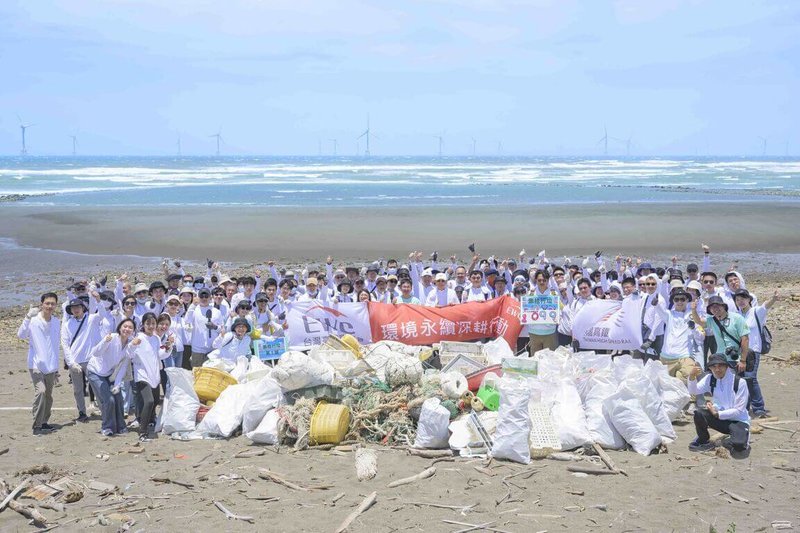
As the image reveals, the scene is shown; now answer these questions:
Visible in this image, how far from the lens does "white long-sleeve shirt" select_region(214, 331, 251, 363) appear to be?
31.8 ft

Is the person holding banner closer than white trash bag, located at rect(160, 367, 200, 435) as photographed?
No

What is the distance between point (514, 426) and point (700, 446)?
2088mm

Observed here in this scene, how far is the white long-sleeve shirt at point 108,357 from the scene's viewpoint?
28.9 ft

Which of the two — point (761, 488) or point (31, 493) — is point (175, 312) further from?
point (761, 488)

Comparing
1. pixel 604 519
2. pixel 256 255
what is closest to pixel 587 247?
pixel 256 255

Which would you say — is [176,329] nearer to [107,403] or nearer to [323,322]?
[107,403]

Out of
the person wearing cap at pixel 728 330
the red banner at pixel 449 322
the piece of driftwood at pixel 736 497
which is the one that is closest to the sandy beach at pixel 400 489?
the piece of driftwood at pixel 736 497

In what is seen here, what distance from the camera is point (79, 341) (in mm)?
9406

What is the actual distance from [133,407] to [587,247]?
18656 millimetres

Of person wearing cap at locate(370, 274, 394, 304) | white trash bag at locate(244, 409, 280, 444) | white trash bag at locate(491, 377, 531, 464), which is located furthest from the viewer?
person wearing cap at locate(370, 274, 394, 304)

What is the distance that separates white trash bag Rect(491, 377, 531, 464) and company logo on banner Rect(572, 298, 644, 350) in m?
2.75

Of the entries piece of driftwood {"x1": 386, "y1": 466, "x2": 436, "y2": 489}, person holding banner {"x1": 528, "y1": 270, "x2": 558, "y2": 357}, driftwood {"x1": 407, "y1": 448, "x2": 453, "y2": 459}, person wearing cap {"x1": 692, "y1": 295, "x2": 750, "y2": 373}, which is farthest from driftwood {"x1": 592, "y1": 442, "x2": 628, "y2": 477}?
person holding banner {"x1": 528, "y1": 270, "x2": 558, "y2": 357}

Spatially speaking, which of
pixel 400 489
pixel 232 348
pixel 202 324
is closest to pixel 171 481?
pixel 400 489

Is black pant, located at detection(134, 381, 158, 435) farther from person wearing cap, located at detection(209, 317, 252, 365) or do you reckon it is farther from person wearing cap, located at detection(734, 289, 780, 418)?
person wearing cap, located at detection(734, 289, 780, 418)
